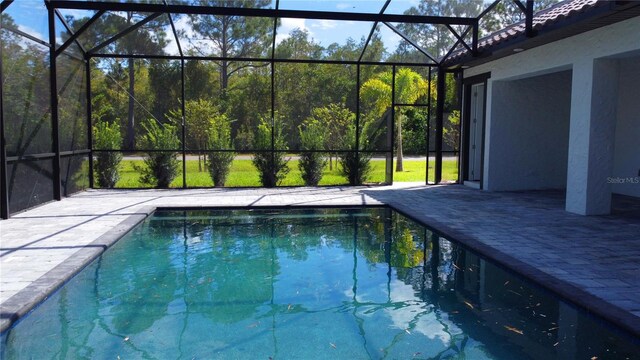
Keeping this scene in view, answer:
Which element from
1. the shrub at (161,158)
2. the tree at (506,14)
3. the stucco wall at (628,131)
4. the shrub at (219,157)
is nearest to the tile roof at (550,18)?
the tree at (506,14)

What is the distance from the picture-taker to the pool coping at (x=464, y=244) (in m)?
3.50

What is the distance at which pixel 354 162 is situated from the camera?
1216 centimetres

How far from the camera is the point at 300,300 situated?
4355 mm

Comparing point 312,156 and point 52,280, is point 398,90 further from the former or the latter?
point 52,280

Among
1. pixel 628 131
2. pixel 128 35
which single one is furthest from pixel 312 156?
pixel 628 131

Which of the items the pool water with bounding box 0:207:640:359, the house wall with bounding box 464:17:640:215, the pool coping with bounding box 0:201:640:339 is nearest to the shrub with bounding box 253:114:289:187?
the pool coping with bounding box 0:201:640:339

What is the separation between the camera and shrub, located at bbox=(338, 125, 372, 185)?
1217cm

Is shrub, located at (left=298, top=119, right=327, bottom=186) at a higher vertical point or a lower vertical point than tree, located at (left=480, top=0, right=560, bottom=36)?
lower

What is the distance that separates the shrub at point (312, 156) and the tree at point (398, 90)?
4620 millimetres

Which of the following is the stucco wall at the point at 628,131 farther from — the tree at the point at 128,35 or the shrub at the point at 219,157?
the tree at the point at 128,35

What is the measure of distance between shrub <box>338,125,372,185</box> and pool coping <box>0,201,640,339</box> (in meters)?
5.21

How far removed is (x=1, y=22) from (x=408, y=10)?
22.2ft

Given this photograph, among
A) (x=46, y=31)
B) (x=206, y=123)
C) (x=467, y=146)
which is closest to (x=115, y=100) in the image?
(x=206, y=123)

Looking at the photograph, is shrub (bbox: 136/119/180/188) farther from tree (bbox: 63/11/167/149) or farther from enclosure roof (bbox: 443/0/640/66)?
enclosure roof (bbox: 443/0/640/66)
